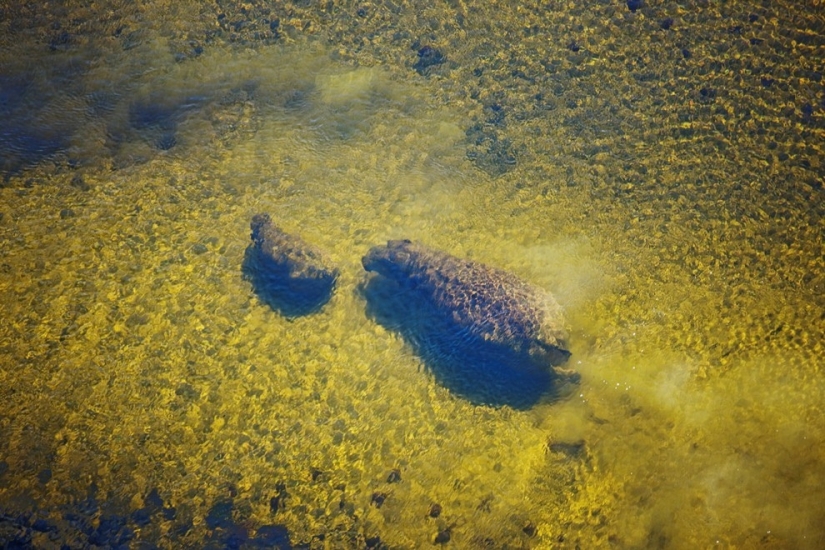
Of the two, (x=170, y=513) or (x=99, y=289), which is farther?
(x=99, y=289)

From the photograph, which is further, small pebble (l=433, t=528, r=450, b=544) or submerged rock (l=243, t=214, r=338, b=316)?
submerged rock (l=243, t=214, r=338, b=316)

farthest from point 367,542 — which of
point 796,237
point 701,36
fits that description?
point 701,36

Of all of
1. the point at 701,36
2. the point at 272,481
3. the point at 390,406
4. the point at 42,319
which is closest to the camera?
the point at 272,481

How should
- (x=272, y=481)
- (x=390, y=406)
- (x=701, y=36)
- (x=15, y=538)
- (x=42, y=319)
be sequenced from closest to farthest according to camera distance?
(x=15, y=538), (x=272, y=481), (x=390, y=406), (x=42, y=319), (x=701, y=36)

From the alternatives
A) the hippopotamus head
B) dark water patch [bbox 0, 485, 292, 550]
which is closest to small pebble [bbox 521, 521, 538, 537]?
dark water patch [bbox 0, 485, 292, 550]

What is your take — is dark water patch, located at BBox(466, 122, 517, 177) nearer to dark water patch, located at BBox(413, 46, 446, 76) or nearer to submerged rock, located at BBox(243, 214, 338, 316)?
dark water patch, located at BBox(413, 46, 446, 76)

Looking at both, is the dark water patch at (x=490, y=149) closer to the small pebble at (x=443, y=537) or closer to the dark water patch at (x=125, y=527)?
the small pebble at (x=443, y=537)

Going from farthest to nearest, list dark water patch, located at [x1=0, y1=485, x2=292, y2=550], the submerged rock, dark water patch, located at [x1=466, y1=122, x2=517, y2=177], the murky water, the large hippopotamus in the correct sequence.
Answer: dark water patch, located at [x1=466, y1=122, x2=517, y2=177] → the submerged rock → the large hippopotamus → the murky water → dark water patch, located at [x1=0, y1=485, x2=292, y2=550]

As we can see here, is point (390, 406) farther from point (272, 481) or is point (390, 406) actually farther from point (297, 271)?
point (297, 271)

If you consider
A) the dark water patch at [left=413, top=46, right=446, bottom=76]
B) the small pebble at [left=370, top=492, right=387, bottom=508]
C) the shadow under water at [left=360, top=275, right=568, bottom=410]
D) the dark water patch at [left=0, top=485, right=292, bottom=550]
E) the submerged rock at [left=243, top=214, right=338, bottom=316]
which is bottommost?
the dark water patch at [left=0, top=485, right=292, bottom=550]
